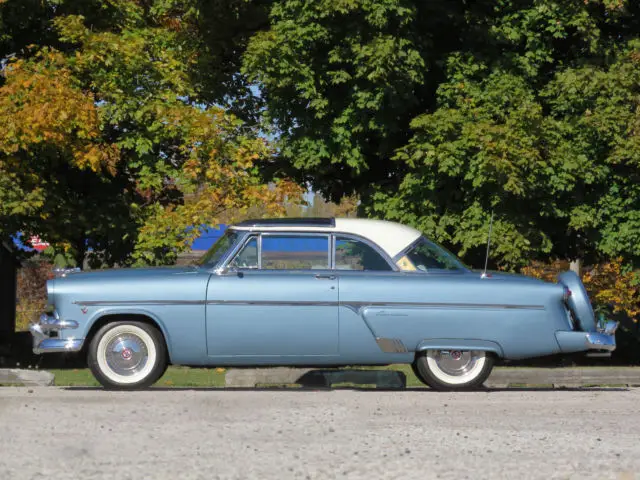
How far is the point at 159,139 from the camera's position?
21.8m

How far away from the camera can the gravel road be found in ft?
22.9

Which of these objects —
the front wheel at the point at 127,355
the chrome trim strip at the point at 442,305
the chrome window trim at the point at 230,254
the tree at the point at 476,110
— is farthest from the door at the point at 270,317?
the tree at the point at 476,110

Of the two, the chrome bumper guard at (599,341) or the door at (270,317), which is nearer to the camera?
the door at (270,317)

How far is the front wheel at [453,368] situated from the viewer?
38.4ft

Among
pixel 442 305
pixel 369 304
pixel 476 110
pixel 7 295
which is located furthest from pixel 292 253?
pixel 7 295

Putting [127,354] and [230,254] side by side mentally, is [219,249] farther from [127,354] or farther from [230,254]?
[127,354]

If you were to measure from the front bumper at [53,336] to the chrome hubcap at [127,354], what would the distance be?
1.05 feet

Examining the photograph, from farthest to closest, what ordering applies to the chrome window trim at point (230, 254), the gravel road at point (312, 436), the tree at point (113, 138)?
the tree at point (113, 138)
the chrome window trim at point (230, 254)
the gravel road at point (312, 436)

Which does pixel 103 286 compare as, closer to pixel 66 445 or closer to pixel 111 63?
pixel 66 445

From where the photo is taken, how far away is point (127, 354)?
37.6 ft

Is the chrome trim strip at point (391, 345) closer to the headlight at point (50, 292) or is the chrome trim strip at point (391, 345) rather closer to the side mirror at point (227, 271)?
the side mirror at point (227, 271)

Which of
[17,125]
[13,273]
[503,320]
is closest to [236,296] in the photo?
[503,320]

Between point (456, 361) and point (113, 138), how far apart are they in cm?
1273

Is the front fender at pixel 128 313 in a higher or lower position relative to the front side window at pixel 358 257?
lower
